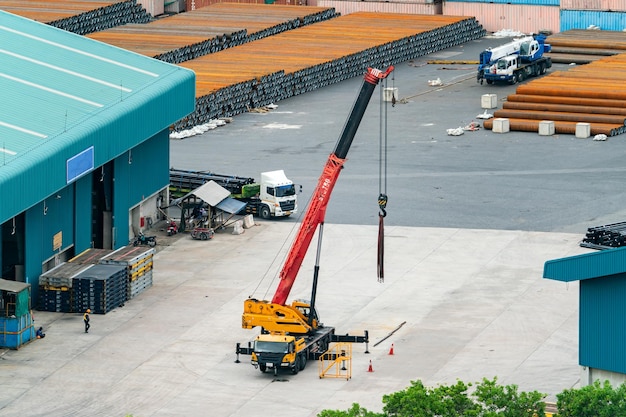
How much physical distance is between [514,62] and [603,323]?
246 ft

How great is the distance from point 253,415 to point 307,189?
38164 millimetres

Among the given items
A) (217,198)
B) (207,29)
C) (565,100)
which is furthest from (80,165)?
(207,29)

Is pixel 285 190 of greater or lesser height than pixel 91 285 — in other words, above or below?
above

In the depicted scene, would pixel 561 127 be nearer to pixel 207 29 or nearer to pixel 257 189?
pixel 257 189

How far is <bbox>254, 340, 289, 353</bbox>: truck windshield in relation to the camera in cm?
7169

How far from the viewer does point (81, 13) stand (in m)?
155

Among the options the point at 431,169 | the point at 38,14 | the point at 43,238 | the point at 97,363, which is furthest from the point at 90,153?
the point at 38,14

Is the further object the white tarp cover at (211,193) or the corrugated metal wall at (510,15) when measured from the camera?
the corrugated metal wall at (510,15)

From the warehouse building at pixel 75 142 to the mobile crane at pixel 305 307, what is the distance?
1196 cm

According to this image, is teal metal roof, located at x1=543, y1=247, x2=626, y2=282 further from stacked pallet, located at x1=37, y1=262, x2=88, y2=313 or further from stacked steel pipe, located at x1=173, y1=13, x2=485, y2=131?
stacked steel pipe, located at x1=173, y1=13, x2=485, y2=131

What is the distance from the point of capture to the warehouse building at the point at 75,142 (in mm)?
80875

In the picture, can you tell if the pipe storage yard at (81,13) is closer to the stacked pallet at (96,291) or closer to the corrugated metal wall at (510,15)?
the corrugated metal wall at (510,15)

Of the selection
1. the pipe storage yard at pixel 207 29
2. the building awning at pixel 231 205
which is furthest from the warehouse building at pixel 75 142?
the pipe storage yard at pixel 207 29

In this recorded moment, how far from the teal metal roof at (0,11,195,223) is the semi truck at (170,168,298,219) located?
13.1ft
